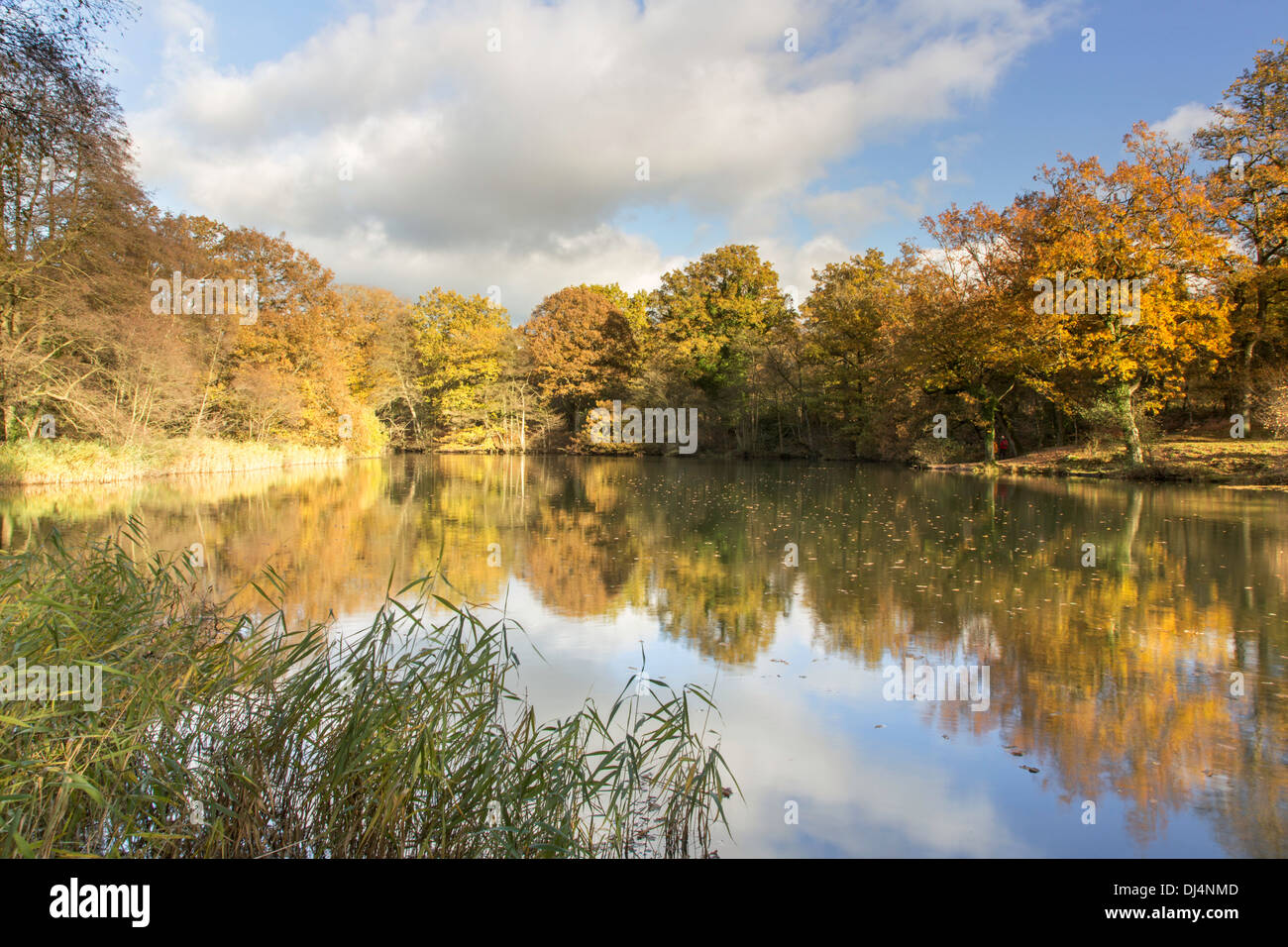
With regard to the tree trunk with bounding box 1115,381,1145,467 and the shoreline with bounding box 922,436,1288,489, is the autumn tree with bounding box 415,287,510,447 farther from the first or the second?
the tree trunk with bounding box 1115,381,1145,467

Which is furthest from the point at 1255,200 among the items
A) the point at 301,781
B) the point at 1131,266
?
the point at 301,781

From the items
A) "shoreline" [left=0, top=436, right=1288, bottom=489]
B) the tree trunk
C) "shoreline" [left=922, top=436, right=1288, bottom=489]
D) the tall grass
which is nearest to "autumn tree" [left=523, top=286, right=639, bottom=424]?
"shoreline" [left=0, top=436, right=1288, bottom=489]

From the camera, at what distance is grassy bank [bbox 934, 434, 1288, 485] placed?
19234 mm

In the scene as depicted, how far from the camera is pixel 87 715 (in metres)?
3.24

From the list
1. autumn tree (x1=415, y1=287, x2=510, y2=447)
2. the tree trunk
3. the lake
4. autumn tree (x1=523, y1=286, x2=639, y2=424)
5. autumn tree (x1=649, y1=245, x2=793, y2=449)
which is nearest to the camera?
the lake

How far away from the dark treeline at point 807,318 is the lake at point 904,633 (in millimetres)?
5805

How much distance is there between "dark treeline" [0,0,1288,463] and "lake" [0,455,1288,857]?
19.0 ft

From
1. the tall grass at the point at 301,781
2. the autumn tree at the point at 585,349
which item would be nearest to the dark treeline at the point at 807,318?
the autumn tree at the point at 585,349

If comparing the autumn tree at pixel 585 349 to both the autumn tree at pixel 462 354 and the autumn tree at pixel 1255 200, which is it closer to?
the autumn tree at pixel 462 354

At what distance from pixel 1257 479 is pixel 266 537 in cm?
2312

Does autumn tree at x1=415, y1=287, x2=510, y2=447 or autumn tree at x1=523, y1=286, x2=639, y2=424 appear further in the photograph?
autumn tree at x1=415, y1=287, x2=510, y2=447
